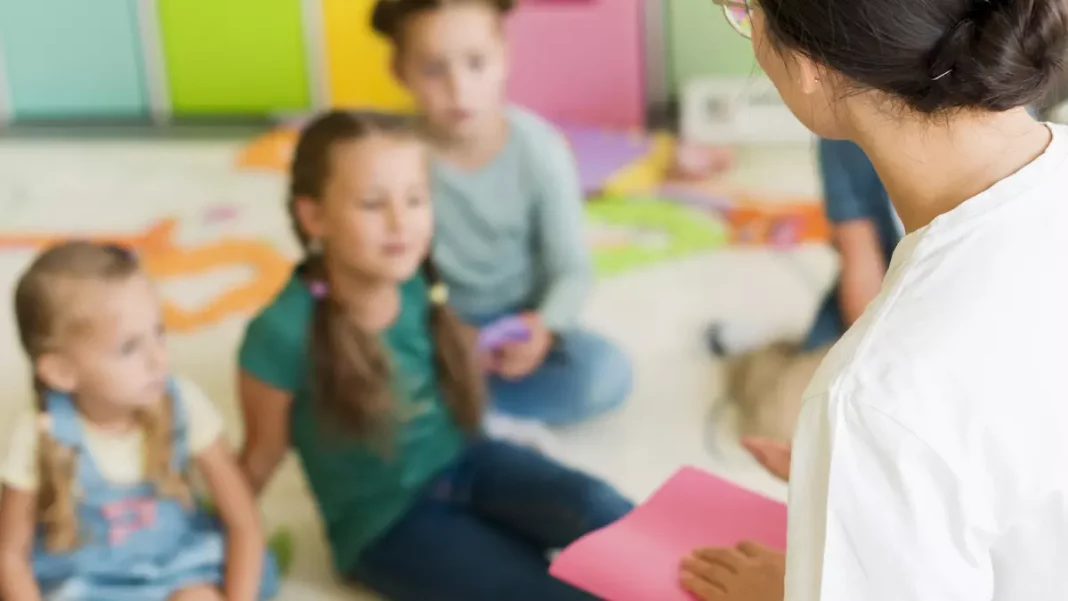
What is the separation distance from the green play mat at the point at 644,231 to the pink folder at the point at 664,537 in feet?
3.16

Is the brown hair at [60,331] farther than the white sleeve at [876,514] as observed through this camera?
Yes

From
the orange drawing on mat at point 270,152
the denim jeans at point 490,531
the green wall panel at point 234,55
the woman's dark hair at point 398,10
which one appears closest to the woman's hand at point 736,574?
the denim jeans at point 490,531

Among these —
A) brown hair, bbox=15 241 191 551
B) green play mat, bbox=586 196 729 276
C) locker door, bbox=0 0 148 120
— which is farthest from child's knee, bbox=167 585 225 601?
locker door, bbox=0 0 148 120

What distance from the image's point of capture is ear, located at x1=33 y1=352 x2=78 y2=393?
1.20 meters

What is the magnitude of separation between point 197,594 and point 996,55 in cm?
89

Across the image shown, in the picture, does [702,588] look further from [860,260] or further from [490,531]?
[860,260]

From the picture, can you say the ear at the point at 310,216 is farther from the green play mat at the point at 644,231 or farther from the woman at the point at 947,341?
the green play mat at the point at 644,231

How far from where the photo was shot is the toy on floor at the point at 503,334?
166 cm

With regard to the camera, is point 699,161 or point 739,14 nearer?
point 739,14

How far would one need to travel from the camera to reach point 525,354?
165 cm

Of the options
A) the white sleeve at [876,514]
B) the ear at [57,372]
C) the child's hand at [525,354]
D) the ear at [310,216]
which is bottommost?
the child's hand at [525,354]

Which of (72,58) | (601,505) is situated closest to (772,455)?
(601,505)

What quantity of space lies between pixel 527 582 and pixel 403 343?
29 centimetres

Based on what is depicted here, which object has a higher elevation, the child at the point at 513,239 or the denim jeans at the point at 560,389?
the child at the point at 513,239
